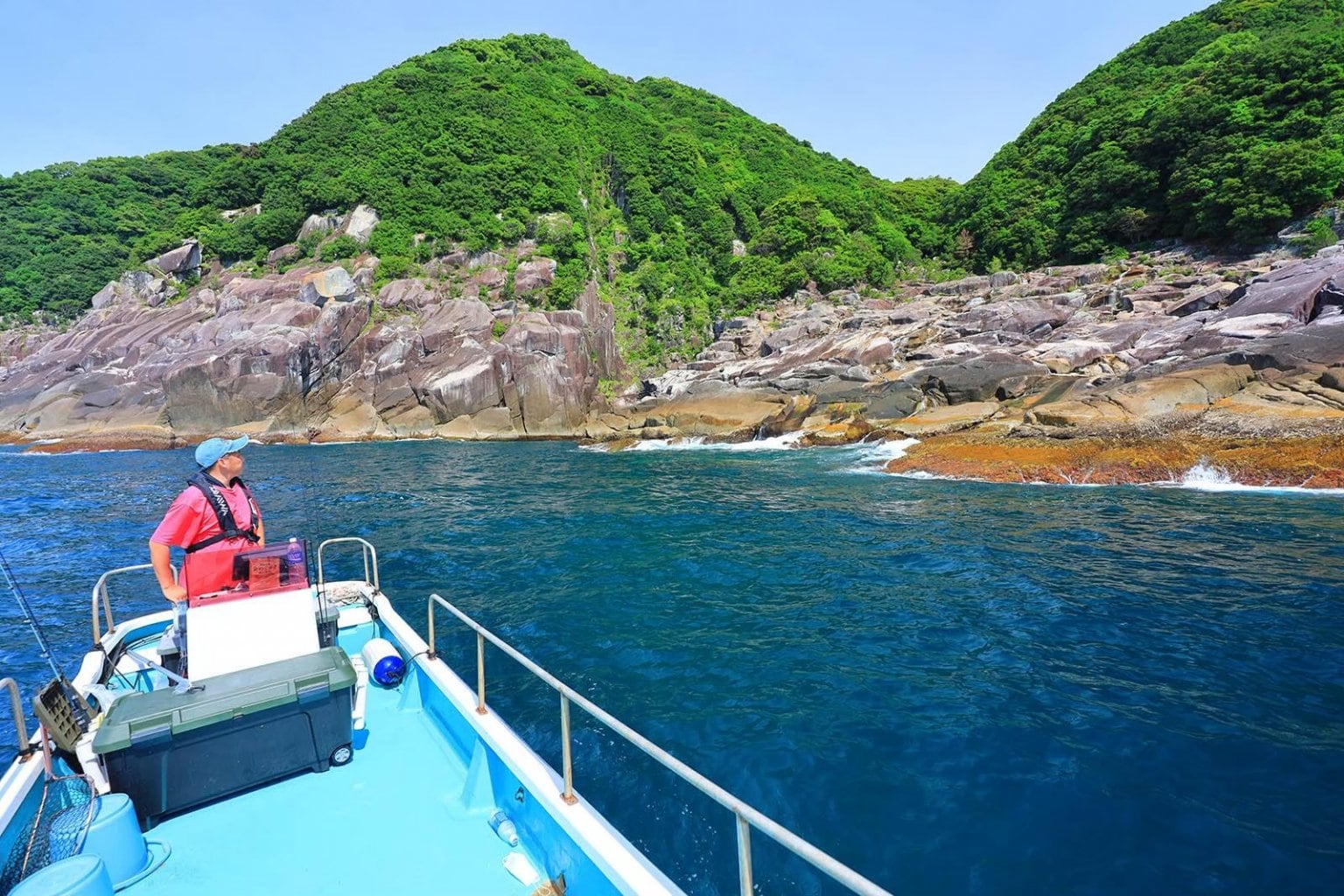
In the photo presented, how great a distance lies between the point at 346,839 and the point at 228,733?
40.6 inches

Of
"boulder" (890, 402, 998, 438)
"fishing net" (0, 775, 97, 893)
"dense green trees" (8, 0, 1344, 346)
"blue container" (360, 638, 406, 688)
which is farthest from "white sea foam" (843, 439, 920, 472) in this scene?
"dense green trees" (8, 0, 1344, 346)

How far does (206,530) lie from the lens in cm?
478

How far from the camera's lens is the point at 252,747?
4078 mm

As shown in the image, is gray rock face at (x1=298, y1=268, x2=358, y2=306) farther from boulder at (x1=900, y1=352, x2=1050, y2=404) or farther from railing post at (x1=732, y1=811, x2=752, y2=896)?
railing post at (x1=732, y1=811, x2=752, y2=896)

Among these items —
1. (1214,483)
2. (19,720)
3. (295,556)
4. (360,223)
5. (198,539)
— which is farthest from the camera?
(360,223)

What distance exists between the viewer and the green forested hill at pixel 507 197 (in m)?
61.9

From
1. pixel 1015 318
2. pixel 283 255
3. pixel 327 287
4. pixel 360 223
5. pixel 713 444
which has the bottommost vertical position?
pixel 713 444

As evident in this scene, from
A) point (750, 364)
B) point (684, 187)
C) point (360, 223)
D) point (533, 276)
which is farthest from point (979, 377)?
point (360, 223)

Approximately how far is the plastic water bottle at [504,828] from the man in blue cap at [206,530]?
2809 mm

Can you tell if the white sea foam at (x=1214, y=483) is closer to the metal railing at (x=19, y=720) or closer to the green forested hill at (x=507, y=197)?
the metal railing at (x=19, y=720)

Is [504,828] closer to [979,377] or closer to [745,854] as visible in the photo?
[745,854]

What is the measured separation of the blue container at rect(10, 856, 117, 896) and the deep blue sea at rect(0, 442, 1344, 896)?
340 centimetres

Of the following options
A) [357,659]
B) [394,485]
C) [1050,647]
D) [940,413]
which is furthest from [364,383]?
[1050,647]

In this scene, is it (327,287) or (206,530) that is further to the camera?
(327,287)
